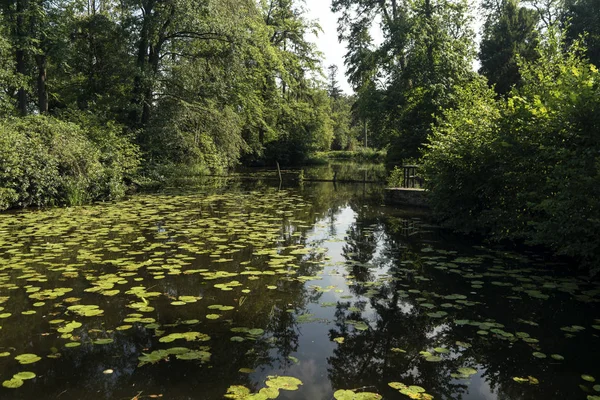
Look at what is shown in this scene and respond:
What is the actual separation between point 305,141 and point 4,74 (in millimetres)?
28611

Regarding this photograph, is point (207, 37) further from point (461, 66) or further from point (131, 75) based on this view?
point (461, 66)

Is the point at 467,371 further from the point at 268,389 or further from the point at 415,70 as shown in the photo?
the point at 415,70

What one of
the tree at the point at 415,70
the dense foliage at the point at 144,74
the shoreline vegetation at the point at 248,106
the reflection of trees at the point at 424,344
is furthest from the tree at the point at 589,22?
the reflection of trees at the point at 424,344

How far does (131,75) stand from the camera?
16219 millimetres

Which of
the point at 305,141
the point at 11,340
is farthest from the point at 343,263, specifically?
the point at 305,141

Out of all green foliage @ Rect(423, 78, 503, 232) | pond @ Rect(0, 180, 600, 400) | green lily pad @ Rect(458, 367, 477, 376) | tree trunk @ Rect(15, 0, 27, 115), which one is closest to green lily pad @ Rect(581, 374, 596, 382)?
pond @ Rect(0, 180, 600, 400)

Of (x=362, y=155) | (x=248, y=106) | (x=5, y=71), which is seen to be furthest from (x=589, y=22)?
(x=5, y=71)

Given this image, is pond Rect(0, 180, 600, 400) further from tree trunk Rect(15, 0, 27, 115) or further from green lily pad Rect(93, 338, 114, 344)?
tree trunk Rect(15, 0, 27, 115)

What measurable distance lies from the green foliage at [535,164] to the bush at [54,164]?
9.95 meters

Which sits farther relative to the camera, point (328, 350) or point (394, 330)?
point (394, 330)

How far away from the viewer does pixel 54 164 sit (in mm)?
11320

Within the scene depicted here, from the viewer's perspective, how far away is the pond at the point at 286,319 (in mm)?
2938

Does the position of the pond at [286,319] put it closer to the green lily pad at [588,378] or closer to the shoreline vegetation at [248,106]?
the green lily pad at [588,378]

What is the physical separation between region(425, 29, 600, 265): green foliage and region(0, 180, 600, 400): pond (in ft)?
2.40
